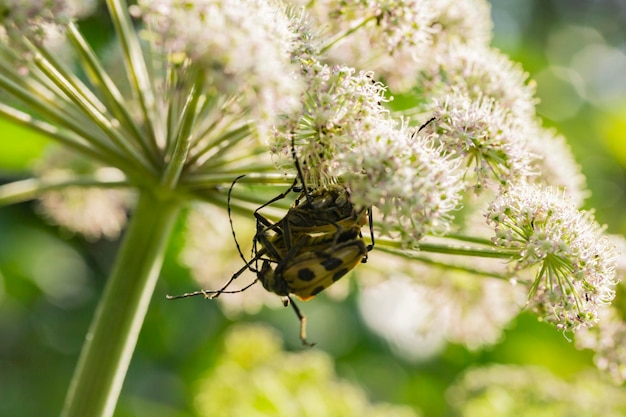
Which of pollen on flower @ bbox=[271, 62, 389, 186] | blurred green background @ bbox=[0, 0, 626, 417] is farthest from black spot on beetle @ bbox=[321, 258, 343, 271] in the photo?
blurred green background @ bbox=[0, 0, 626, 417]

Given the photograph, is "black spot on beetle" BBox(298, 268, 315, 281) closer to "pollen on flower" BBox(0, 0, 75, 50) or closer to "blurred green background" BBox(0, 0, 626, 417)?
"pollen on flower" BBox(0, 0, 75, 50)

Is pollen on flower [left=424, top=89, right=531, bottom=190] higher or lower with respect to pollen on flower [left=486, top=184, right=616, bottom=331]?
higher

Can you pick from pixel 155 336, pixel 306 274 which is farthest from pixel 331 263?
pixel 155 336

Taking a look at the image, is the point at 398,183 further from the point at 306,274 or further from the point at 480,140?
the point at 480,140

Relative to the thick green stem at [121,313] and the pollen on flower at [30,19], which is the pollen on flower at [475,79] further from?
the pollen on flower at [30,19]

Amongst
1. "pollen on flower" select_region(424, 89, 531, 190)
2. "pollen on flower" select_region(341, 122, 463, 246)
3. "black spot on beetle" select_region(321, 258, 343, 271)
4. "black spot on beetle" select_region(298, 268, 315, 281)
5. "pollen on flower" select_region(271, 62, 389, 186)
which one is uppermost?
"pollen on flower" select_region(424, 89, 531, 190)

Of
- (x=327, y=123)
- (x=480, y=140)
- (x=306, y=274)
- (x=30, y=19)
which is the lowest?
(x=306, y=274)

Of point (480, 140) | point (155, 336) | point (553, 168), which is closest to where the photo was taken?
point (480, 140)
